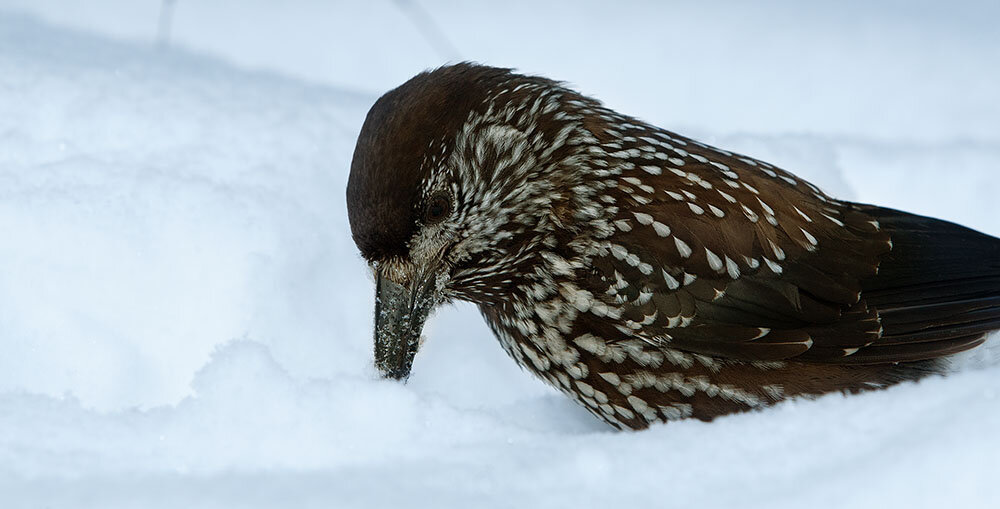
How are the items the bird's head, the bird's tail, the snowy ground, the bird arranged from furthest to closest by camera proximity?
the bird's tail
the bird
the bird's head
the snowy ground

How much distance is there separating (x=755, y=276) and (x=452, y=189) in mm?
880

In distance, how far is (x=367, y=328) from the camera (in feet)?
11.2

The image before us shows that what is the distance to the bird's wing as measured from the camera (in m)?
2.84

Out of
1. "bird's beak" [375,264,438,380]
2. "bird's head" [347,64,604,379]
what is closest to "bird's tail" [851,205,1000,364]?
"bird's head" [347,64,604,379]

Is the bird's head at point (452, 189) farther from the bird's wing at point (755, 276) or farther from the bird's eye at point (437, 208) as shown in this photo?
the bird's wing at point (755, 276)

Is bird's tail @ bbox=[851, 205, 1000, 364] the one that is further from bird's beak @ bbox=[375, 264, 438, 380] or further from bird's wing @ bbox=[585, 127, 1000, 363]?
bird's beak @ bbox=[375, 264, 438, 380]

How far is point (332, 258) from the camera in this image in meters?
3.56

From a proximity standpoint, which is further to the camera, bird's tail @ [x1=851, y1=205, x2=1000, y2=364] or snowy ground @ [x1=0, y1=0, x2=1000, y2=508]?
bird's tail @ [x1=851, y1=205, x2=1000, y2=364]

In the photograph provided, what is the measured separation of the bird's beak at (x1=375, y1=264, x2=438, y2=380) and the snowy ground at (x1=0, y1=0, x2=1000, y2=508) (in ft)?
0.29

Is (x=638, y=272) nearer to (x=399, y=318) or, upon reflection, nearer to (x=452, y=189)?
(x=452, y=189)

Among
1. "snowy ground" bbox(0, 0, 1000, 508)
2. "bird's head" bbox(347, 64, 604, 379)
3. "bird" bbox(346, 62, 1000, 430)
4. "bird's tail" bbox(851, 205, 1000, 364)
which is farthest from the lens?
"bird's tail" bbox(851, 205, 1000, 364)

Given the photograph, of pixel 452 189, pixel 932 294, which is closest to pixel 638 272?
pixel 452 189

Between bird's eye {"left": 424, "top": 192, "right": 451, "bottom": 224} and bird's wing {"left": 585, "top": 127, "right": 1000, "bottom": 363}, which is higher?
bird's wing {"left": 585, "top": 127, "right": 1000, "bottom": 363}

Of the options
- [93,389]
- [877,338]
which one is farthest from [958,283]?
[93,389]
